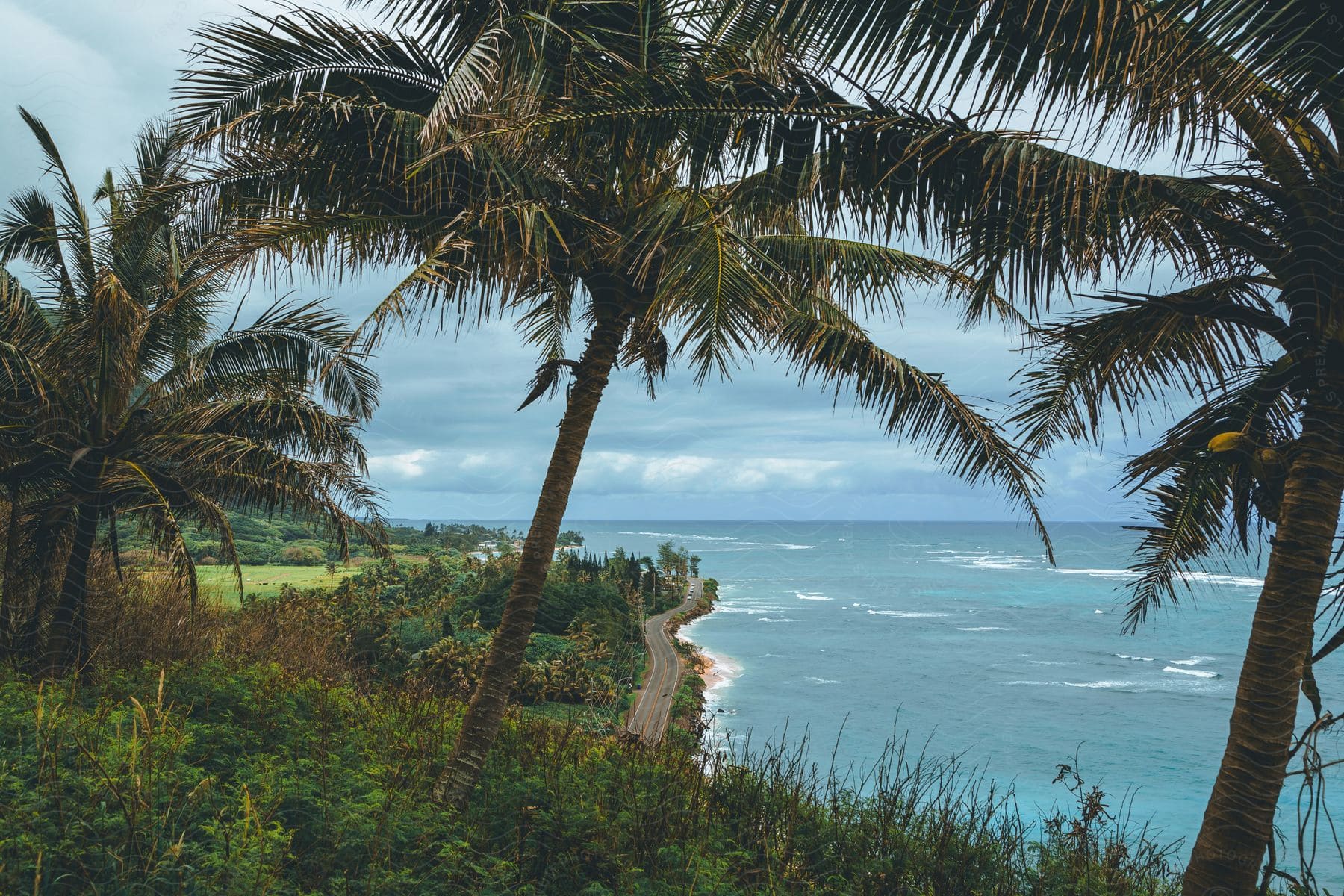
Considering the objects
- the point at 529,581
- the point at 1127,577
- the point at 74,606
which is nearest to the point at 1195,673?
the point at 1127,577

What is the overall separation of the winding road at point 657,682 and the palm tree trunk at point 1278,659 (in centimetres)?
1280

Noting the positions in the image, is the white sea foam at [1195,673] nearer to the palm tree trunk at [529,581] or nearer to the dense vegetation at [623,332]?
the dense vegetation at [623,332]

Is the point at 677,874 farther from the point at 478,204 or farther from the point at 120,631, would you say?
the point at 120,631

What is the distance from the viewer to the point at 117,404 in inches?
337

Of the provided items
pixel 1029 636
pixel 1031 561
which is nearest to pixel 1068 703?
pixel 1029 636

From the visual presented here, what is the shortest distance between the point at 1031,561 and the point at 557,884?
656 feet

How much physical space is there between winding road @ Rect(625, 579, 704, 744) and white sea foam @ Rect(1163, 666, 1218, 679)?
48.0 meters

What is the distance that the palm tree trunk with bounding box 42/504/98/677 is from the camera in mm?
8164

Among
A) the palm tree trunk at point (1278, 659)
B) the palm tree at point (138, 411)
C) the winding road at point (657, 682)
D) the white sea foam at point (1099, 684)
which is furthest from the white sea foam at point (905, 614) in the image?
the palm tree trunk at point (1278, 659)

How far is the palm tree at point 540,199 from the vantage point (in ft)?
14.6

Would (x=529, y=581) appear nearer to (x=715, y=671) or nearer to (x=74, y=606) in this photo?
(x=74, y=606)

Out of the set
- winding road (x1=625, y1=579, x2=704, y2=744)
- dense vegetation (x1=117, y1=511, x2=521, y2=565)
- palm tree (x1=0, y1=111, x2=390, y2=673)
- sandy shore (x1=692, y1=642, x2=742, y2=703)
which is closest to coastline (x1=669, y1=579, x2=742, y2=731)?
sandy shore (x1=692, y1=642, x2=742, y2=703)

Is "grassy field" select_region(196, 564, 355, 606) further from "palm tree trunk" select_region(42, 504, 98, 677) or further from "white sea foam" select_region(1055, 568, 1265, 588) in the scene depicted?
"white sea foam" select_region(1055, 568, 1265, 588)

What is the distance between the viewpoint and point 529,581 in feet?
19.7
